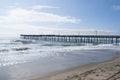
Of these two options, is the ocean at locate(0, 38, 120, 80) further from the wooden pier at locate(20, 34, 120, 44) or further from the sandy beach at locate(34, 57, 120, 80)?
the wooden pier at locate(20, 34, 120, 44)

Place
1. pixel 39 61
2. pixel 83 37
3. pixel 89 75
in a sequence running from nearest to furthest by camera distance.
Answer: pixel 89 75
pixel 39 61
pixel 83 37

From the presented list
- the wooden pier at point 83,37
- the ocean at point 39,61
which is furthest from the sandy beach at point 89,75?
the wooden pier at point 83,37

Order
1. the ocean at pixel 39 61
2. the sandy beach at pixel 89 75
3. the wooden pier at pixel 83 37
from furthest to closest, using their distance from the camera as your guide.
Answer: the wooden pier at pixel 83 37 < the ocean at pixel 39 61 < the sandy beach at pixel 89 75

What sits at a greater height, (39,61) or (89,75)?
(89,75)

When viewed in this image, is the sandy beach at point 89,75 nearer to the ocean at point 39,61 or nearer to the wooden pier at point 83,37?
Answer: the ocean at point 39,61

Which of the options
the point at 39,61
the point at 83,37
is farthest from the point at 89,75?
Answer: the point at 83,37

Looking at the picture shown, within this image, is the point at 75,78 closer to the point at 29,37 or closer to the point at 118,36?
the point at 118,36

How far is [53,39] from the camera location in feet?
275

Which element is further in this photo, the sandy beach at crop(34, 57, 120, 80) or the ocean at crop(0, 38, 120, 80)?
the ocean at crop(0, 38, 120, 80)

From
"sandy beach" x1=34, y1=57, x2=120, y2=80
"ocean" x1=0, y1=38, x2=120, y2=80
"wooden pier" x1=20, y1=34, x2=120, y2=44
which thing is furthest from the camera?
"wooden pier" x1=20, y1=34, x2=120, y2=44

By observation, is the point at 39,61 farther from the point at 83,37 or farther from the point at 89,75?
the point at 83,37

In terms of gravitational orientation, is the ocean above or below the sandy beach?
below

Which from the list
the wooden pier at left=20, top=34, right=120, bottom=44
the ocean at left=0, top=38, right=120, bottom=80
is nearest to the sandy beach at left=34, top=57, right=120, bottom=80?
the ocean at left=0, top=38, right=120, bottom=80

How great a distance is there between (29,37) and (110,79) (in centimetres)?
8910
